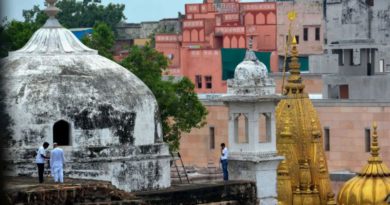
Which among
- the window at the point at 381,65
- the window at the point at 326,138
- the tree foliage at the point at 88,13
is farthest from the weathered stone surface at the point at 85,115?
the tree foliage at the point at 88,13

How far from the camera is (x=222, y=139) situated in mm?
53062

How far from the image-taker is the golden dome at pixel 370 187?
1640 inches

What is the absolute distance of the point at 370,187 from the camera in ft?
138

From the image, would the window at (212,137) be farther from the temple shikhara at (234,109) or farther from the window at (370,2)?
the window at (370,2)

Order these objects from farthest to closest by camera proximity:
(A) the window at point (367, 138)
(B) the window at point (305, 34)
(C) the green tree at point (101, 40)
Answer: (B) the window at point (305, 34)
(A) the window at point (367, 138)
(C) the green tree at point (101, 40)

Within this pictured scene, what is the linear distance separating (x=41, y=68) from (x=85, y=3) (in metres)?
66.8

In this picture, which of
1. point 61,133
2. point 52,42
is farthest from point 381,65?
point 61,133

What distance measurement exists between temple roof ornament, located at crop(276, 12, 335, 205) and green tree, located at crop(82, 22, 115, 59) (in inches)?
184

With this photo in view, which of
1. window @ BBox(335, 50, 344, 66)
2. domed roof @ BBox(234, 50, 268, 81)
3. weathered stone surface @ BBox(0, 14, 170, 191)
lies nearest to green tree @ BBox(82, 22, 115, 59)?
domed roof @ BBox(234, 50, 268, 81)

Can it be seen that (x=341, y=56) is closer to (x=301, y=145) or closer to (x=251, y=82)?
(x=301, y=145)

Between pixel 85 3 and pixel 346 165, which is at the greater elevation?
pixel 85 3

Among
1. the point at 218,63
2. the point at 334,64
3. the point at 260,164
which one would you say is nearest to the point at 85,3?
the point at 218,63

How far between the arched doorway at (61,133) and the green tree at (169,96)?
564 inches

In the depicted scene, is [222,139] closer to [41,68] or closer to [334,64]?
[334,64]
